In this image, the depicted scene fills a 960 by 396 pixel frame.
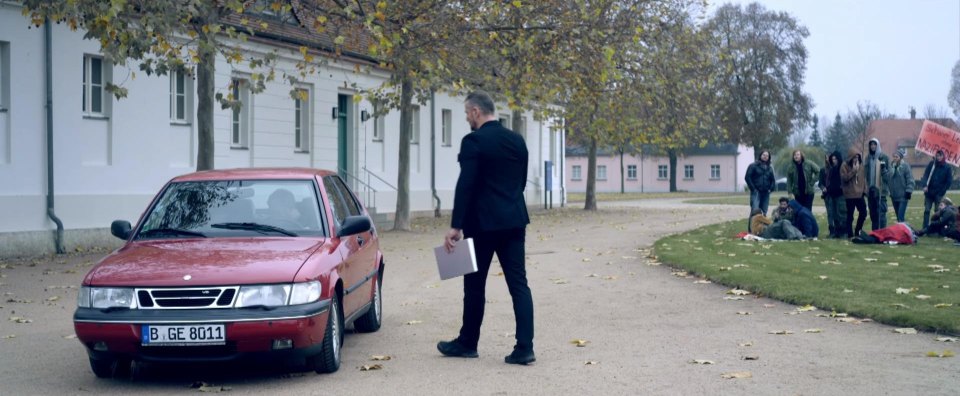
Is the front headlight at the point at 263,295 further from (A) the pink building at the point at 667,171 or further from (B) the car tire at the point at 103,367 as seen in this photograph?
(A) the pink building at the point at 667,171

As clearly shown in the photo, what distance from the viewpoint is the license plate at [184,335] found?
6863 millimetres

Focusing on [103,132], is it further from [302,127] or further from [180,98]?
[302,127]

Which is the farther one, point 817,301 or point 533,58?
point 533,58

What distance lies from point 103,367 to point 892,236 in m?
15.5

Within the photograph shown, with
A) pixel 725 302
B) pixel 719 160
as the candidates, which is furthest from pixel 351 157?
pixel 719 160

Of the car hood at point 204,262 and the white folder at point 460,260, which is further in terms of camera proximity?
the white folder at point 460,260

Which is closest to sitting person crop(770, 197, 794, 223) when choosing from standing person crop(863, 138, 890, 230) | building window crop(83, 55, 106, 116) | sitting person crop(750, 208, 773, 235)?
sitting person crop(750, 208, 773, 235)

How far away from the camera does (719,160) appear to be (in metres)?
101

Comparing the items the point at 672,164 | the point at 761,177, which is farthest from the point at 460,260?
the point at 672,164

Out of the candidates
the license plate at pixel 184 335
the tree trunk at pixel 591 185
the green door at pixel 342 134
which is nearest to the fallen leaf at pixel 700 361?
the license plate at pixel 184 335

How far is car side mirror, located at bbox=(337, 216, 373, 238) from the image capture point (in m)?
8.25

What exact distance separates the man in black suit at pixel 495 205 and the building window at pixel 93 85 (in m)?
15.3

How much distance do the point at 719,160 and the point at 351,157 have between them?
73867 millimetres

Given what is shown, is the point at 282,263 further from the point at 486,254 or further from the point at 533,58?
the point at 533,58
